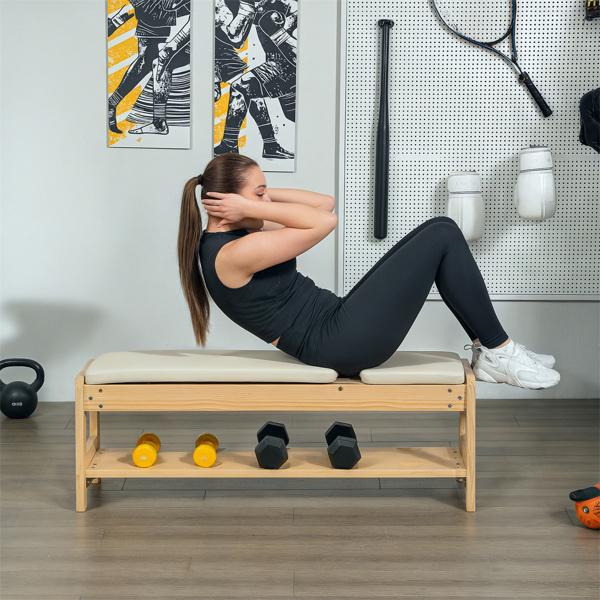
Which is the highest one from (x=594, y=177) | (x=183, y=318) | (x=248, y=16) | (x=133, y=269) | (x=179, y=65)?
(x=248, y=16)

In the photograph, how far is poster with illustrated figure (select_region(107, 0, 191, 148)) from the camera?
3.18m

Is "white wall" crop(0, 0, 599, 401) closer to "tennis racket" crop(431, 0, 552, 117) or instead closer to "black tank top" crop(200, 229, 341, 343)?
"tennis racket" crop(431, 0, 552, 117)

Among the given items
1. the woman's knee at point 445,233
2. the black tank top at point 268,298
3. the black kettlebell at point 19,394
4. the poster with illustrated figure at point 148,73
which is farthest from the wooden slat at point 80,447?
the poster with illustrated figure at point 148,73

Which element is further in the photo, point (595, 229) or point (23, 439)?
point (595, 229)

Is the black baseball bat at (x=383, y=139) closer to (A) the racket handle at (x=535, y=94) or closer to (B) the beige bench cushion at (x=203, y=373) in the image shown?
(A) the racket handle at (x=535, y=94)

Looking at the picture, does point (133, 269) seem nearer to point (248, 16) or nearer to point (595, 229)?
point (248, 16)

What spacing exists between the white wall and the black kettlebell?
0.70ft

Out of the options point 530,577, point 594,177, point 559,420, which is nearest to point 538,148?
point 594,177

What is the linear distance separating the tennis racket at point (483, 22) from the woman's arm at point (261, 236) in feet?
4.74

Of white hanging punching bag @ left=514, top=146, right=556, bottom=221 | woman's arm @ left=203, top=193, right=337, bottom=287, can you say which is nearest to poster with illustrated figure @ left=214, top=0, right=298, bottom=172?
white hanging punching bag @ left=514, top=146, right=556, bottom=221

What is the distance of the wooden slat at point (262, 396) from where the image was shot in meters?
2.20

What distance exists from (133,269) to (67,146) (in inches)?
23.7

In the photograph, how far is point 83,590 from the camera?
1800 mm

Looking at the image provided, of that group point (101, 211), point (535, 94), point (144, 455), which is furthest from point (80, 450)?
point (535, 94)
